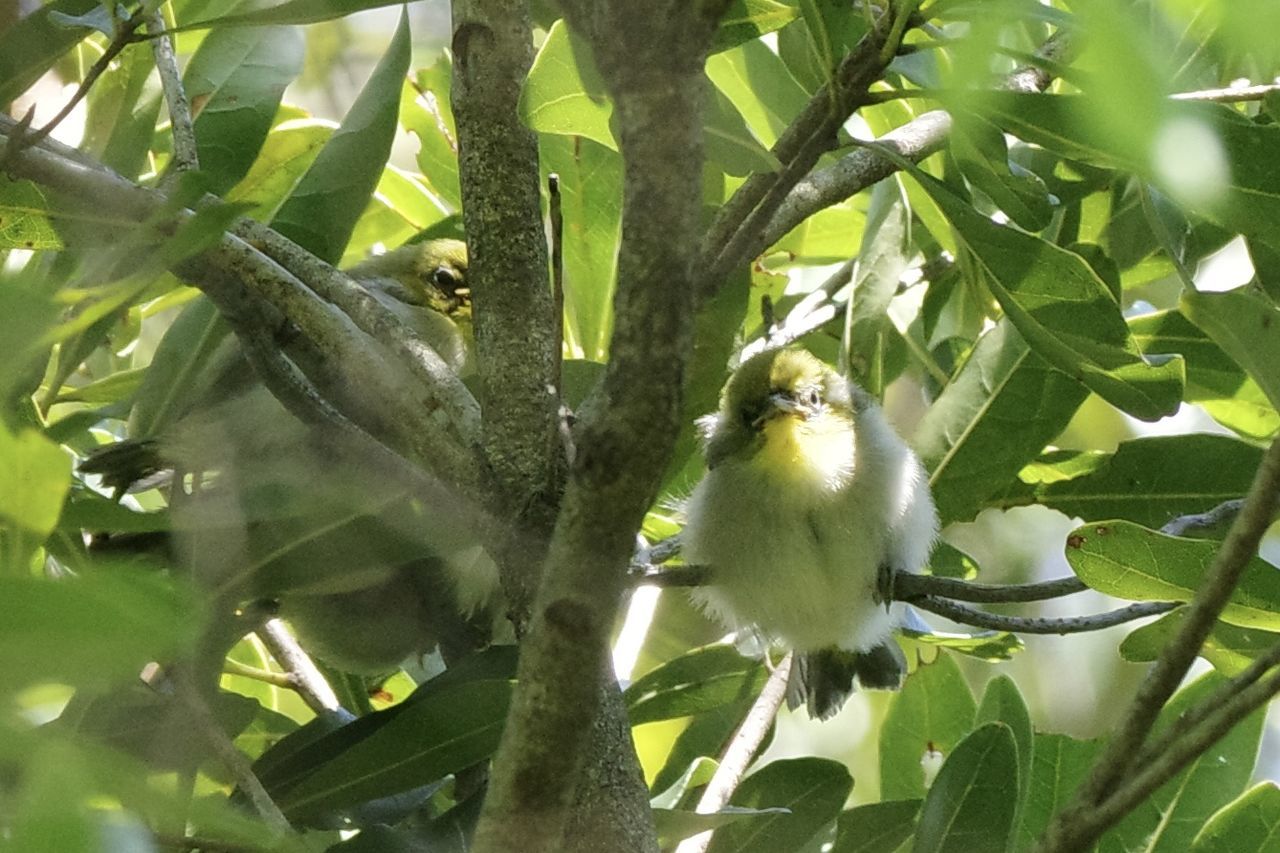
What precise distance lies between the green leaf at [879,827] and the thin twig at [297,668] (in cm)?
85

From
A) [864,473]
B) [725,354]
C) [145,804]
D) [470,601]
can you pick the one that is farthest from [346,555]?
[145,804]

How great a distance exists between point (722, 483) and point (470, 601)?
0.49 m

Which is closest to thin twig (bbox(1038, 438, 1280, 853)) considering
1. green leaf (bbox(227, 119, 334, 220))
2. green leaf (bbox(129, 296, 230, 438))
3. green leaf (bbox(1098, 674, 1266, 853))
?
green leaf (bbox(1098, 674, 1266, 853))

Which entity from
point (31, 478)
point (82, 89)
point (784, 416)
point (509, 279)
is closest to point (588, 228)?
point (784, 416)

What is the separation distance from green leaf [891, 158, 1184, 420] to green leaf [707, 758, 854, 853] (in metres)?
0.71

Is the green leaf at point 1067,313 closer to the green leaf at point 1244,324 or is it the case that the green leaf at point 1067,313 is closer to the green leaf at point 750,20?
the green leaf at point 1244,324

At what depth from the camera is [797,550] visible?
2.33 m

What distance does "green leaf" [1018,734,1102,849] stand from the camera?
2.10 metres

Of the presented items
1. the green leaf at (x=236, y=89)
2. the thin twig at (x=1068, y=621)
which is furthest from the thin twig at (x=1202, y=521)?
the green leaf at (x=236, y=89)

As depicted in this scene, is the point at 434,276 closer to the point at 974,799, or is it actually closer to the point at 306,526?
the point at 306,526

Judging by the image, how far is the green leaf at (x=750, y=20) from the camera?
4.56 feet

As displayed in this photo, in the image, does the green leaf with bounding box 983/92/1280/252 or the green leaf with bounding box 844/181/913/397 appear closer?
the green leaf with bounding box 983/92/1280/252

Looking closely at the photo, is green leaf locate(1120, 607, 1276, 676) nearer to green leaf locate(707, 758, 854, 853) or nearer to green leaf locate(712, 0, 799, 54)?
green leaf locate(707, 758, 854, 853)

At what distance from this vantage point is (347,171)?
208 cm
